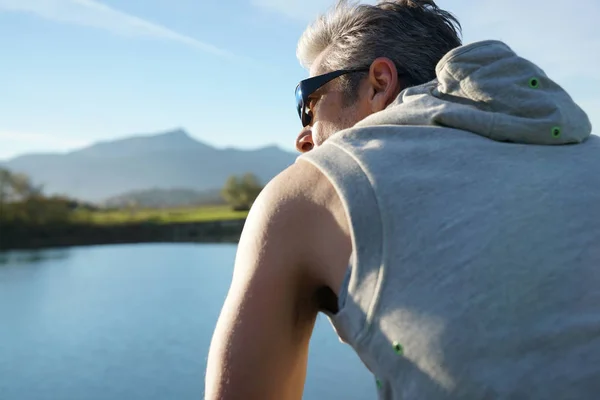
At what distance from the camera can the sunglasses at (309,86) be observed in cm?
100

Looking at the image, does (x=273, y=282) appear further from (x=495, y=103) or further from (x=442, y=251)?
(x=495, y=103)

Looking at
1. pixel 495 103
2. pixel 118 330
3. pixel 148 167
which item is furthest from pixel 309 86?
pixel 148 167

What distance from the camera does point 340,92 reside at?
1008 mm

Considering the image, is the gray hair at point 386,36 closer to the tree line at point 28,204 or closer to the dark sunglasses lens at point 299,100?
the dark sunglasses lens at point 299,100

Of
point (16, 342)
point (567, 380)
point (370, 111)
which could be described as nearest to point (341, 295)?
point (567, 380)

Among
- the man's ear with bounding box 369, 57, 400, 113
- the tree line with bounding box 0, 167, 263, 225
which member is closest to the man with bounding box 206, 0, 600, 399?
the man's ear with bounding box 369, 57, 400, 113

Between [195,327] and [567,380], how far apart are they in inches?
376

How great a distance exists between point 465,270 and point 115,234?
54.7ft

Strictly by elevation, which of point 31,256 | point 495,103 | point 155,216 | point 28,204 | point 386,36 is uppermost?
point 386,36

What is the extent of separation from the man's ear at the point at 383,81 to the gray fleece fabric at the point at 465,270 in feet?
0.98

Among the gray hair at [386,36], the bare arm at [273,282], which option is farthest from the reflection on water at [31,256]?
the bare arm at [273,282]

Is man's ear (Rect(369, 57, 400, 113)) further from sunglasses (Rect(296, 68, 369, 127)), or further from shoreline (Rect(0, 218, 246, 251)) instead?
shoreline (Rect(0, 218, 246, 251))

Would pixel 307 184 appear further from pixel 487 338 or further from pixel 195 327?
pixel 195 327

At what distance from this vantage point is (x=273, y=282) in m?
0.64
